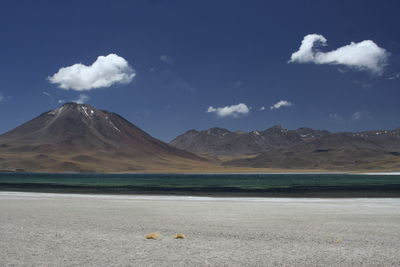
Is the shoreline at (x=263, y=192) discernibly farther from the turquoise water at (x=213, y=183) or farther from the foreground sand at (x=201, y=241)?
the foreground sand at (x=201, y=241)

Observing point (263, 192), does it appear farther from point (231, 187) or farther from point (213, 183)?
point (213, 183)

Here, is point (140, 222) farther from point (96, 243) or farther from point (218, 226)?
point (96, 243)

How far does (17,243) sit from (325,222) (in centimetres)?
1589

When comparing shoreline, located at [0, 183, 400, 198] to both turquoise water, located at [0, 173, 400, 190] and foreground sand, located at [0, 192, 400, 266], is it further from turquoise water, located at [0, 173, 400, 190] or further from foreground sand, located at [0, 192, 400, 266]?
foreground sand, located at [0, 192, 400, 266]

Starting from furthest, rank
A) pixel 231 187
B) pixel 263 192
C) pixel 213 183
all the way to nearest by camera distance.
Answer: pixel 213 183 < pixel 231 187 < pixel 263 192

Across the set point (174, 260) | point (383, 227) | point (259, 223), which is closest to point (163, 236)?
point (174, 260)

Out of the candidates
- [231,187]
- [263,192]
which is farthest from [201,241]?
[231,187]

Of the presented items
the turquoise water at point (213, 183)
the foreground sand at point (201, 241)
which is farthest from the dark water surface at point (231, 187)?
the foreground sand at point (201, 241)

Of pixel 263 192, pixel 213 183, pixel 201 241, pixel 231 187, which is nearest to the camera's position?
pixel 201 241

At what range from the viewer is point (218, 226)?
22734 mm

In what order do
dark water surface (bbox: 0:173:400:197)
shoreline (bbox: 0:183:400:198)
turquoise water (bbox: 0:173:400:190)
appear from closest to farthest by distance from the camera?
shoreline (bbox: 0:183:400:198) → dark water surface (bbox: 0:173:400:197) → turquoise water (bbox: 0:173:400:190)

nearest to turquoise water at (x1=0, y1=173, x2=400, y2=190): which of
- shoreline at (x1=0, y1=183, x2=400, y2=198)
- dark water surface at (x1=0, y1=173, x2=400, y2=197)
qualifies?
dark water surface at (x1=0, y1=173, x2=400, y2=197)

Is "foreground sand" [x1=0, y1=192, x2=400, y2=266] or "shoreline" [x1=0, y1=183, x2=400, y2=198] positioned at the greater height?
"shoreline" [x1=0, y1=183, x2=400, y2=198]

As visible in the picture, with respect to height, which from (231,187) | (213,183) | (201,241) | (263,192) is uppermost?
(213,183)
